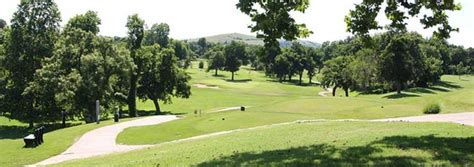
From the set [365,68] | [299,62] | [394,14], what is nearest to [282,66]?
[299,62]

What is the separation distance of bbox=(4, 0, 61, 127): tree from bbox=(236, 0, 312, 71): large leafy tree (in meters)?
44.6

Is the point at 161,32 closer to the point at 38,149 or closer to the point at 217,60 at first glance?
the point at 217,60

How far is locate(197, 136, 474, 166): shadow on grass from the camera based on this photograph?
12602mm

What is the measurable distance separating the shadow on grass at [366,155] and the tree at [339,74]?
75.4 m

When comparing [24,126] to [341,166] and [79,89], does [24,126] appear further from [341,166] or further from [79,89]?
[341,166]

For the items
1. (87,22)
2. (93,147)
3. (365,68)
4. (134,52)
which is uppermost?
(87,22)

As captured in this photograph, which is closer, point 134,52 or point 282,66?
point 134,52

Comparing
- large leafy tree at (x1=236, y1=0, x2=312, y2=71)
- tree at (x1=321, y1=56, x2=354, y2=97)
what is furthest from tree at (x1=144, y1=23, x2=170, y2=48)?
large leafy tree at (x1=236, y1=0, x2=312, y2=71)

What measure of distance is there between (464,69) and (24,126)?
4763 inches

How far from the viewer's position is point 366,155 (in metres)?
13.8

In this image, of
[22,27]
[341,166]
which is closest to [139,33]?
[22,27]

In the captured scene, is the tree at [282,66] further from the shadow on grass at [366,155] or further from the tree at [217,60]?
the shadow on grass at [366,155]

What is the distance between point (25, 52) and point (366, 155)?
49.8 m

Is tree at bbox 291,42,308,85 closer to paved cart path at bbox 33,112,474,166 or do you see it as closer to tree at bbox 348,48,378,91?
tree at bbox 348,48,378,91
